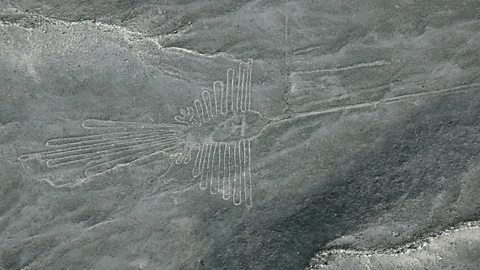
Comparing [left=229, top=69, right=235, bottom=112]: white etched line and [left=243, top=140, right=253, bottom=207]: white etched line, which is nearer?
[left=243, top=140, right=253, bottom=207]: white etched line

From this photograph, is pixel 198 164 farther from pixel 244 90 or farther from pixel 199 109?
pixel 244 90

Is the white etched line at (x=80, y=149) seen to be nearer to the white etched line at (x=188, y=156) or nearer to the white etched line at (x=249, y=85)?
the white etched line at (x=188, y=156)

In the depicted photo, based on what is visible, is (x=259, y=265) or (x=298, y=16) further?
(x=298, y=16)

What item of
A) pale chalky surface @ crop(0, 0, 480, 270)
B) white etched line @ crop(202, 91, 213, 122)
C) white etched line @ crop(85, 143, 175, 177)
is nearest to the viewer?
pale chalky surface @ crop(0, 0, 480, 270)

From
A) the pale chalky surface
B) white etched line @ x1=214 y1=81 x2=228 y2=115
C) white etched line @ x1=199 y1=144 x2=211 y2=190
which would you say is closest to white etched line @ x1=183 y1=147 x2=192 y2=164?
the pale chalky surface

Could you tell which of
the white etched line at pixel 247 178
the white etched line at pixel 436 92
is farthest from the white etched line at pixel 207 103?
the white etched line at pixel 436 92

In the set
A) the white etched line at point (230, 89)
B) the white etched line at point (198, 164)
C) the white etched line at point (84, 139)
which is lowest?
the white etched line at point (198, 164)

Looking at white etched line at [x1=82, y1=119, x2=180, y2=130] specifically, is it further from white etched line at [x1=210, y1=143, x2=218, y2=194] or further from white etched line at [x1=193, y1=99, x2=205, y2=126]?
white etched line at [x1=210, y1=143, x2=218, y2=194]

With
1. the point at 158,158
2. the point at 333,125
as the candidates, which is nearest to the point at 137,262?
the point at 158,158

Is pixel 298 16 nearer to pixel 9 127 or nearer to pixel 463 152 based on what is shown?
pixel 463 152
